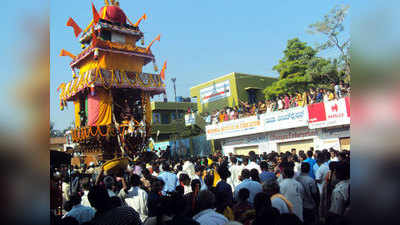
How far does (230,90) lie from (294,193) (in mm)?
20955

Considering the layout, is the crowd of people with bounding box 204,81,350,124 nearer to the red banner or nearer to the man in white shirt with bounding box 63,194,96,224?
the red banner

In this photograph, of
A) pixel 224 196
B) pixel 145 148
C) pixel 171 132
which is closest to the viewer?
pixel 224 196

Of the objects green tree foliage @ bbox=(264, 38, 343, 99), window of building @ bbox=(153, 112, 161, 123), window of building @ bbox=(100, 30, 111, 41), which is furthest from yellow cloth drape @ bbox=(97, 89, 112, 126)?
green tree foliage @ bbox=(264, 38, 343, 99)

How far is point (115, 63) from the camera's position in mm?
20672

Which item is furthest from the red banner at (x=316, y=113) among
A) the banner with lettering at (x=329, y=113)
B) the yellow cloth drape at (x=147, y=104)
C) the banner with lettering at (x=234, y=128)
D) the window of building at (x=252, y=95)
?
the yellow cloth drape at (x=147, y=104)

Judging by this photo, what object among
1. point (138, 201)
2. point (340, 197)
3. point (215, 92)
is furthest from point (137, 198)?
point (215, 92)

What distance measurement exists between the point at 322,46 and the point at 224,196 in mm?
13138

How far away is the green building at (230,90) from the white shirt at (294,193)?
19.8 meters

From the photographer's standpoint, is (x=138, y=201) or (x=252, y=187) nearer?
(x=252, y=187)

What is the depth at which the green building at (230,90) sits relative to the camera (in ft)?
80.7

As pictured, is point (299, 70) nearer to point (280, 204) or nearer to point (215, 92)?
point (215, 92)
